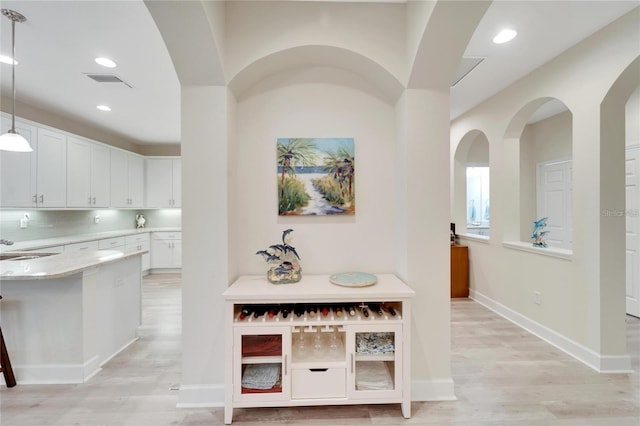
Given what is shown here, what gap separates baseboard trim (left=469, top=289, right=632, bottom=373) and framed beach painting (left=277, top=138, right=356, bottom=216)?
2317 mm

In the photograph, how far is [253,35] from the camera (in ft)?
6.42

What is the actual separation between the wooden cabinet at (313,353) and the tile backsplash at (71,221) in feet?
12.8

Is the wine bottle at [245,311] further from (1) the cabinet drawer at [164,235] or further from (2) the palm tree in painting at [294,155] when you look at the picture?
(1) the cabinet drawer at [164,235]

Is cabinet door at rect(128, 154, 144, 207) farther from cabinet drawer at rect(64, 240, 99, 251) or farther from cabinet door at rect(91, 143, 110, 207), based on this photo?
cabinet drawer at rect(64, 240, 99, 251)

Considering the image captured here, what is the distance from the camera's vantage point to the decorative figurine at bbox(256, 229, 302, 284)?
1.97m

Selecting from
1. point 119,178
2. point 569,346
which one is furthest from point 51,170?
point 569,346

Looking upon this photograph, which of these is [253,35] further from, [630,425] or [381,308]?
[630,425]

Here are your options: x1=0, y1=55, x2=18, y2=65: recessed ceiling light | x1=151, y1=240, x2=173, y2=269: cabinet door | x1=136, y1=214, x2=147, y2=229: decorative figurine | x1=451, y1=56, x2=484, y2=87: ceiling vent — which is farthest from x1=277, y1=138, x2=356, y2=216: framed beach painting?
x1=136, y1=214, x2=147, y2=229: decorative figurine

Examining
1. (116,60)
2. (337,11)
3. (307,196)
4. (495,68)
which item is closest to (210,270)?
(307,196)

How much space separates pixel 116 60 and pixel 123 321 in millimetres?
2512

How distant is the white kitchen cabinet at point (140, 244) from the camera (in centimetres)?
521

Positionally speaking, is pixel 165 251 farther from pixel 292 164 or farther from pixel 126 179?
pixel 292 164

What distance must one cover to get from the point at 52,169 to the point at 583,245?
614 centimetres

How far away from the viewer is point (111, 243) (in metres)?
4.79
